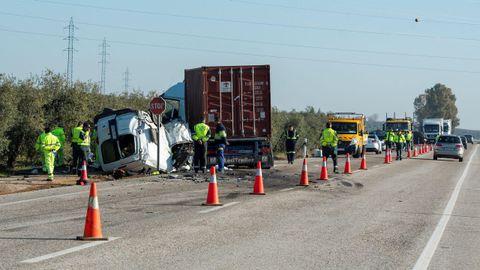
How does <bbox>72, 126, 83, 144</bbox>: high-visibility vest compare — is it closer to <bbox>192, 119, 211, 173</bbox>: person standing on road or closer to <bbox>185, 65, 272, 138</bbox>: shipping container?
<bbox>192, 119, 211, 173</bbox>: person standing on road

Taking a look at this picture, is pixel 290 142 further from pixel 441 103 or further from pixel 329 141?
pixel 441 103

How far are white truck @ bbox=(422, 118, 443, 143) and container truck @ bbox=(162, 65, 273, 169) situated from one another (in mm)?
55026

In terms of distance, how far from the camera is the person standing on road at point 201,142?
78.3ft

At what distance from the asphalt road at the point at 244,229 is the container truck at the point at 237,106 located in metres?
6.69

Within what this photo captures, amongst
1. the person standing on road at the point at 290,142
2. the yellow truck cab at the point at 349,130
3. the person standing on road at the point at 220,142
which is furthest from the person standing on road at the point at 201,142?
the yellow truck cab at the point at 349,130

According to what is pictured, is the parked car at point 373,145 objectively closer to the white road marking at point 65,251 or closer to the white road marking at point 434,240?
the white road marking at point 434,240

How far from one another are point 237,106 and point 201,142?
2.59 meters

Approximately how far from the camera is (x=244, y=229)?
11.2m

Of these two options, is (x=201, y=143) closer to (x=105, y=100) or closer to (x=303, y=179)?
(x=303, y=179)

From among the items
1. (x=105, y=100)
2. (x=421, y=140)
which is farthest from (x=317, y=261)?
(x=421, y=140)

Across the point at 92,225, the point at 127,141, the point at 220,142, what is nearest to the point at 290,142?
the point at 220,142

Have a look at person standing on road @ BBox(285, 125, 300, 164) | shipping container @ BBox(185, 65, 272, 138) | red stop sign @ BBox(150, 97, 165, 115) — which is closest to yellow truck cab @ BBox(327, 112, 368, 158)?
person standing on road @ BBox(285, 125, 300, 164)

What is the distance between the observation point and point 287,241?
33.1 ft

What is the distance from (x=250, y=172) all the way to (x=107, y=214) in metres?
12.0
